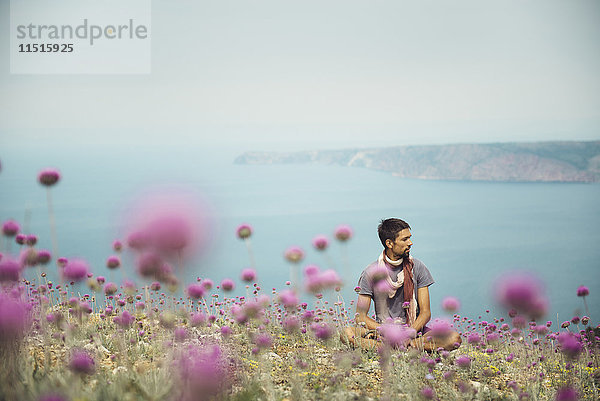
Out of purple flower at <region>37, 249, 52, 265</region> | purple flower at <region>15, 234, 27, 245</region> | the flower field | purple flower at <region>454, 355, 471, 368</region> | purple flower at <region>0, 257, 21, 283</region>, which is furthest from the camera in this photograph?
purple flower at <region>454, 355, 471, 368</region>

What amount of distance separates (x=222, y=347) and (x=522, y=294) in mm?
2061

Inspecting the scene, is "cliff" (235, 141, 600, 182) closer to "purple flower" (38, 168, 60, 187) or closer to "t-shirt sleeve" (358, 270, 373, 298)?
"t-shirt sleeve" (358, 270, 373, 298)

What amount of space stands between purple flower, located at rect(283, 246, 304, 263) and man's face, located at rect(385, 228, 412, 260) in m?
0.79

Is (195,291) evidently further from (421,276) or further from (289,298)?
(421,276)

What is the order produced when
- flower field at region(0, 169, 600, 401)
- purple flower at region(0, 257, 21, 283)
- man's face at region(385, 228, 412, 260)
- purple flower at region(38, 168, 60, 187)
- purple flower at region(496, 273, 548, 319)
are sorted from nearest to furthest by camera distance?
flower field at region(0, 169, 600, 401) < purple flower at region(496, 273, 548, 319) < purple flower at region(0, 257, 21, 283) < purple flower at region(38, 168, 60, 187) < man's face at region(385, 228, 412, 260)

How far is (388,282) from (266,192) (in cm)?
11657

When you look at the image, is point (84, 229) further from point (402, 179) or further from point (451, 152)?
point (451, 152)

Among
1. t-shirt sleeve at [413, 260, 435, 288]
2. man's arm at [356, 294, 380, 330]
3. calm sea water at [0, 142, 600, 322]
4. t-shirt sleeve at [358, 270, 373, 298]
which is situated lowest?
calm sea water at [0, 142, 600, 322]

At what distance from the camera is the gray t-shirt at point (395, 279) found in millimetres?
3838

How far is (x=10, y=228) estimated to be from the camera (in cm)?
269

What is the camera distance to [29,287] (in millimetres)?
3734

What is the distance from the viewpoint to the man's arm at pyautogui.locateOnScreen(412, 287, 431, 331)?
3.74 metres

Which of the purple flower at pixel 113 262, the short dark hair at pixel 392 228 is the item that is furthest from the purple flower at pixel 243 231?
the short dark hair at pixel 392 228

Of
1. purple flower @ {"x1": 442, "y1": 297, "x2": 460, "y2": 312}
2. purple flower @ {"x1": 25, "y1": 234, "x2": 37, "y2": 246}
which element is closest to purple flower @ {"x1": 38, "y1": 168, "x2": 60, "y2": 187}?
purple flower @ {"x1": 25, "y1": 234, "x2": 37, "y2": 246}
